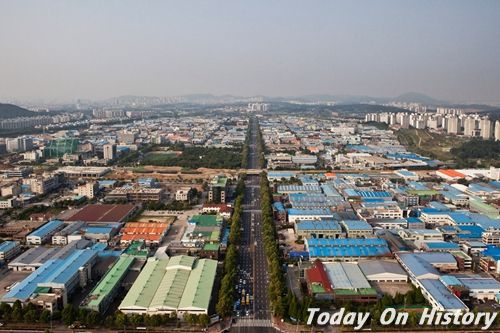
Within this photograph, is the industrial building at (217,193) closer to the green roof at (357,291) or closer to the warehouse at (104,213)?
the warehouse at (104,213)

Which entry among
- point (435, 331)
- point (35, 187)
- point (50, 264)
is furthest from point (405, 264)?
point (35, 187)

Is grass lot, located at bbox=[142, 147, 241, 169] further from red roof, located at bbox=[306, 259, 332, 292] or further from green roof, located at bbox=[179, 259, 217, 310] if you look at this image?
red roof, located at bbox=[306, 259, 332, 292]

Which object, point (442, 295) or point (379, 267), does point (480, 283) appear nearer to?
point (442, 295)

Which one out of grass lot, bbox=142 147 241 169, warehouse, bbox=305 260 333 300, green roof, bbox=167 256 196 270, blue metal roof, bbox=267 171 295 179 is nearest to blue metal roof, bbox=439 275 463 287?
warehouse, bbox=305 260 333 300

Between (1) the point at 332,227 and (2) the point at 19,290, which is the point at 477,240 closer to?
(1) the point at 332,227

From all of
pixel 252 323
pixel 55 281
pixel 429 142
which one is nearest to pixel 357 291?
pixel 252 323
